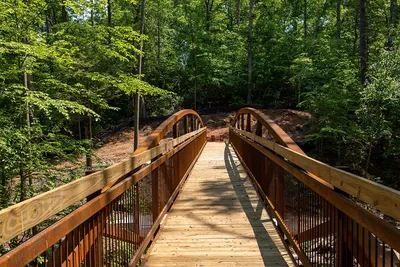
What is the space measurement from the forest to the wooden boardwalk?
269cm

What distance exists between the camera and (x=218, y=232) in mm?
4078

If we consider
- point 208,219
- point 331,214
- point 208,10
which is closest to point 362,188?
point 331,214

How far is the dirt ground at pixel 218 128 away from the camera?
20672 mm

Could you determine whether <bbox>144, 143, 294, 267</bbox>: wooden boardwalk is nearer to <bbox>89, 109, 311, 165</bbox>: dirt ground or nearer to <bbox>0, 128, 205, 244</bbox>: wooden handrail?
<bbox>0, 128, 205, 244</bbox>: wooden handrail

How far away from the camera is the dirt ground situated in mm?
20672

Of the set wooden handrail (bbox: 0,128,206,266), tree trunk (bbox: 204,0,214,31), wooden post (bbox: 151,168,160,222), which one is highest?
tree trunk (bbox: 204,0,214,31)

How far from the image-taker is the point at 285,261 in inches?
125

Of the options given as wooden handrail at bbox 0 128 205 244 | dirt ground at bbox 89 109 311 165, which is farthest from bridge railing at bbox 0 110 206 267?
dirt ground at bbox 89 109 311 165

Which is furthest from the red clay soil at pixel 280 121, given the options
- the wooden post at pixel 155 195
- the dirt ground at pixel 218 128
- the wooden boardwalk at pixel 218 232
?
the wooden post at pixel 155 195

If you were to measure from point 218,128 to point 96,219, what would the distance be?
22234 millimetres

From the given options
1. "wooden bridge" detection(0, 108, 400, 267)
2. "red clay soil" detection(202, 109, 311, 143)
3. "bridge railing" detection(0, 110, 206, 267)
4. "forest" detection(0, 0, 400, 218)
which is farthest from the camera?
"red clay soil" detection(202, 109, 311, 143)

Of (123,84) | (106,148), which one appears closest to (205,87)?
(106,148)

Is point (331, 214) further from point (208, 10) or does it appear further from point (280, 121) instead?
point (208, 10)

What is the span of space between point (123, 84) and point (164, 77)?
1781 centimetres
